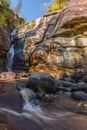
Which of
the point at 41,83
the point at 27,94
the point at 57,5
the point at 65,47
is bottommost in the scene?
the point at 27,94

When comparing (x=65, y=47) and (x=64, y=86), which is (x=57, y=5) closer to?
(x=65, y=47)

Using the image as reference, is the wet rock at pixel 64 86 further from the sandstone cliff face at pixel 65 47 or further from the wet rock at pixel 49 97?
the sandstone cliff face at pixel 65 47

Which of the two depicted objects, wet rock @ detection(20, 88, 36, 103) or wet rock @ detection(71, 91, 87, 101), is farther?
wet rock @ detection(71, 91, 87, 101)

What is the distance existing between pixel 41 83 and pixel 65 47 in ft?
23.8

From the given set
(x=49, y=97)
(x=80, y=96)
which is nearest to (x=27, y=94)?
(x=49, y=97)

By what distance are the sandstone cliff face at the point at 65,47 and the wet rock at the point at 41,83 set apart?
6.26 metres

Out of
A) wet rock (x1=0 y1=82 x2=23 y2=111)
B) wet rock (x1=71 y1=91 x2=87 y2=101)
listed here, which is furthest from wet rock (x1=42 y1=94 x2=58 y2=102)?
wet rock (x1=0 y1=82 x2=23 y2=111)

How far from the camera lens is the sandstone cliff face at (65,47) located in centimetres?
1548

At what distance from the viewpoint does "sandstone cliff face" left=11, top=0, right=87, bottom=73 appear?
1548 centimetres

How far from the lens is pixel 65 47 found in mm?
15820

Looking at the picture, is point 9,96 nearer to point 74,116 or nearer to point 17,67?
point 74,116

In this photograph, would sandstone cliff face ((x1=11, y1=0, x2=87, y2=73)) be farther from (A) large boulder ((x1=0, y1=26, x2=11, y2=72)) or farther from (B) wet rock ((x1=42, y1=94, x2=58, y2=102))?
(B) wet rock ((x1=42, y1=94, x2=58, y2=102))

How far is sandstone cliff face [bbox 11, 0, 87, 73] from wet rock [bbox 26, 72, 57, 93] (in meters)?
6.26

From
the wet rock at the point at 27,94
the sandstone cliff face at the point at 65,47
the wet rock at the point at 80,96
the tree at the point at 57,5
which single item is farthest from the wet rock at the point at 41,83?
the tree at the point at 57,5
